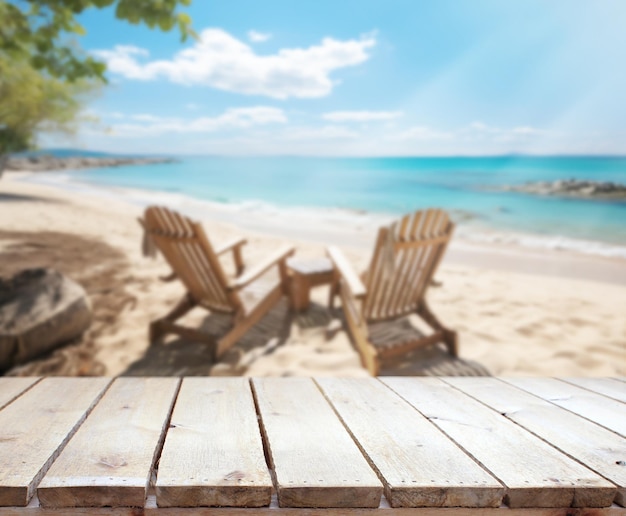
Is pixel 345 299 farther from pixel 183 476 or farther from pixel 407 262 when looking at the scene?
pixel 183 476

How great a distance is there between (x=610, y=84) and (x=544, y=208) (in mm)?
57251

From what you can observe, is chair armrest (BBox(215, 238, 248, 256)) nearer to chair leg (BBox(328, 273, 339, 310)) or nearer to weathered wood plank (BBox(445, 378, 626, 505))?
chair leg (BBox(328, 273, 339, 310))

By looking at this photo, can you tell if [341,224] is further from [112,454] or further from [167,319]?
[112,454]

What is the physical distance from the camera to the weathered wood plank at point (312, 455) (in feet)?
2.65

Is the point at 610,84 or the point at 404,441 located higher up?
the point at 610,84

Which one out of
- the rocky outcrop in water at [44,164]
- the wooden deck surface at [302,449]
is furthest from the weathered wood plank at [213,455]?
the rocky outcrop in water at [44,164]

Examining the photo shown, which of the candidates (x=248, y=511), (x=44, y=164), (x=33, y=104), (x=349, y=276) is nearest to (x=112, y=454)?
(x=248, y=511)

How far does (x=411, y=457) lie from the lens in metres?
0.92

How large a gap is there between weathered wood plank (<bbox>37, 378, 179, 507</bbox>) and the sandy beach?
1.80 meters

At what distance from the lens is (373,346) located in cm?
287

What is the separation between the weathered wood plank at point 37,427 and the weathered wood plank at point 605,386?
1.47 meters

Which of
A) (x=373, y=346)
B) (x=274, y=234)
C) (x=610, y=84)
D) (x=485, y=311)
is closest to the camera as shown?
(x=373, y=346)

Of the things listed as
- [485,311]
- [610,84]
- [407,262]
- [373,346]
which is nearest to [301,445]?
[373,346]

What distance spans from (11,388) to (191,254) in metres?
1.75
